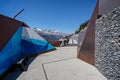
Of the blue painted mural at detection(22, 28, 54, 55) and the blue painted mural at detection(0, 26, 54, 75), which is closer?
the blue painted mural at detection(0, 26, 54, 75)

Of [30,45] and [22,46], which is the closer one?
[22,46]

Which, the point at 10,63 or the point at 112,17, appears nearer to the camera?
the point at 112,17

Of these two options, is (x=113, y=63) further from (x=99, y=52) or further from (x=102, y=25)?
(x=102, y=25)

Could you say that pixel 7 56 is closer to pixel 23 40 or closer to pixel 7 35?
pixel 7 35

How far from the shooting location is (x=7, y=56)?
19.3 ft

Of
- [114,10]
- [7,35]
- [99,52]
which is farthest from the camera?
[7,35]

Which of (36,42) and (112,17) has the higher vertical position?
(112,17)

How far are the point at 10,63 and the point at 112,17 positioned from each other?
5343mm

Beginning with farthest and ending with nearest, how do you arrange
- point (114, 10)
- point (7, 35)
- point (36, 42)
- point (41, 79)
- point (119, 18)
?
point (36, 42)
point (7, 35)
point (41, 79)
point (114, 10)
point (119, 18)

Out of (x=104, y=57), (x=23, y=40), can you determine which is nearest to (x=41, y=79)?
(x=104, y=57)

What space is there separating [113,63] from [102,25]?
1777 mm

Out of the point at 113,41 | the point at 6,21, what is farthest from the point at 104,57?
the point at 6,21

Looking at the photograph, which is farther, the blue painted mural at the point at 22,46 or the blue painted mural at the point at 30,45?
the blue painted mural at the point at 30,45

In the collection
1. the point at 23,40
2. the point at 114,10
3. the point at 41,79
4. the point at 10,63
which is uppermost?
the point at 114,10
